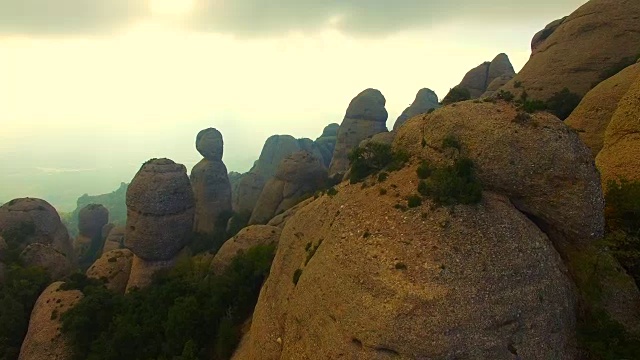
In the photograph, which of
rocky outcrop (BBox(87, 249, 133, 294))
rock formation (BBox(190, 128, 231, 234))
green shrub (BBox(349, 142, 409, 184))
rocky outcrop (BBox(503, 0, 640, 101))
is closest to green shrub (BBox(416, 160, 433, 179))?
green shrub (BBox(349, 142, 409, 184))

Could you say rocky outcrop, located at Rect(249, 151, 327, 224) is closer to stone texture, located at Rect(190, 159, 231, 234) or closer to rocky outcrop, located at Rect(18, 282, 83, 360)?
stone texture, located at Rect(190, 159, 231, 234)

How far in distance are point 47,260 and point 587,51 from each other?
79.7 meters

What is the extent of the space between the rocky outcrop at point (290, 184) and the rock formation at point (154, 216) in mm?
17426

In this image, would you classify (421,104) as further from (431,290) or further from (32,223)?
(32,223)

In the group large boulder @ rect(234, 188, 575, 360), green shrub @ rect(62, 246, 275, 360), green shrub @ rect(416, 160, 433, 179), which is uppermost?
green shrub @ rect(416, 160, 433, 179)

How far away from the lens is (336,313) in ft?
69.5

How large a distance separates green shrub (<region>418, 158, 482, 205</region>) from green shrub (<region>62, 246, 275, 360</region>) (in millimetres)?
21312

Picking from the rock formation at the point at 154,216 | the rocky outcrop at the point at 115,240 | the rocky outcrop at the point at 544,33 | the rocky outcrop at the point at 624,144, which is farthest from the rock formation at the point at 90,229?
the rocky outcrop at the point at 544,33

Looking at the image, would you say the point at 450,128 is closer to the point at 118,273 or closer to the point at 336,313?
the point at 336,313

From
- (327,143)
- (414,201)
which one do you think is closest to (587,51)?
(414,201)

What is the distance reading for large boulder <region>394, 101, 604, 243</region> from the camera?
76.3ft

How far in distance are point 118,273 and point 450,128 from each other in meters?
51.2

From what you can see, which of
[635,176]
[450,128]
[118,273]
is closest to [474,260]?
[450,128]

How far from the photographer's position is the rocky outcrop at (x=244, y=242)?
146 ft
